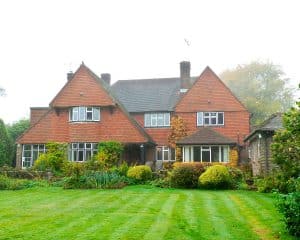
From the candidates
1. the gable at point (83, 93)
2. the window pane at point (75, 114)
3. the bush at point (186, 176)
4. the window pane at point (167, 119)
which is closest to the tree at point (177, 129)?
→ the window pane at point (167, 119)

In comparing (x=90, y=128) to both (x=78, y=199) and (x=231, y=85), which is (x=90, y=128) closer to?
(x=78, y=199)

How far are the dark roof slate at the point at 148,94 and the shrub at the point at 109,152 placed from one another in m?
7.12

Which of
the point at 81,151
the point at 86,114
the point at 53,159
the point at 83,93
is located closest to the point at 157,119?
the point at 86,114

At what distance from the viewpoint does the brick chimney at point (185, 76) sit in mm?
43375

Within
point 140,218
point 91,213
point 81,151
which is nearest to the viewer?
point 140,218

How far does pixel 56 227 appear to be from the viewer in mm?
12070

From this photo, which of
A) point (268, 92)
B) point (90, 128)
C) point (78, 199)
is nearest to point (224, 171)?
point (78, 199)

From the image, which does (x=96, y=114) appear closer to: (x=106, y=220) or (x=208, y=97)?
(x=208, y=97)

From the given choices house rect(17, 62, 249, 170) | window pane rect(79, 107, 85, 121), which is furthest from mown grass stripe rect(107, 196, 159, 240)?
window pane rect(79, 107, 85, 121)

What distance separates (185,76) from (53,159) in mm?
16168

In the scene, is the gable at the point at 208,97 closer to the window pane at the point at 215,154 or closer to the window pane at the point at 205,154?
the window pane at the point at 215,154

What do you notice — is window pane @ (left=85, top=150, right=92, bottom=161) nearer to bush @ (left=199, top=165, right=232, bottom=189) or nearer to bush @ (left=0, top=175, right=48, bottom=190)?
bush @ (left=0, top=175, right=48, bottom=190)

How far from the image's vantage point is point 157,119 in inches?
1646

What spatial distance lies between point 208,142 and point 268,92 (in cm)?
3490
